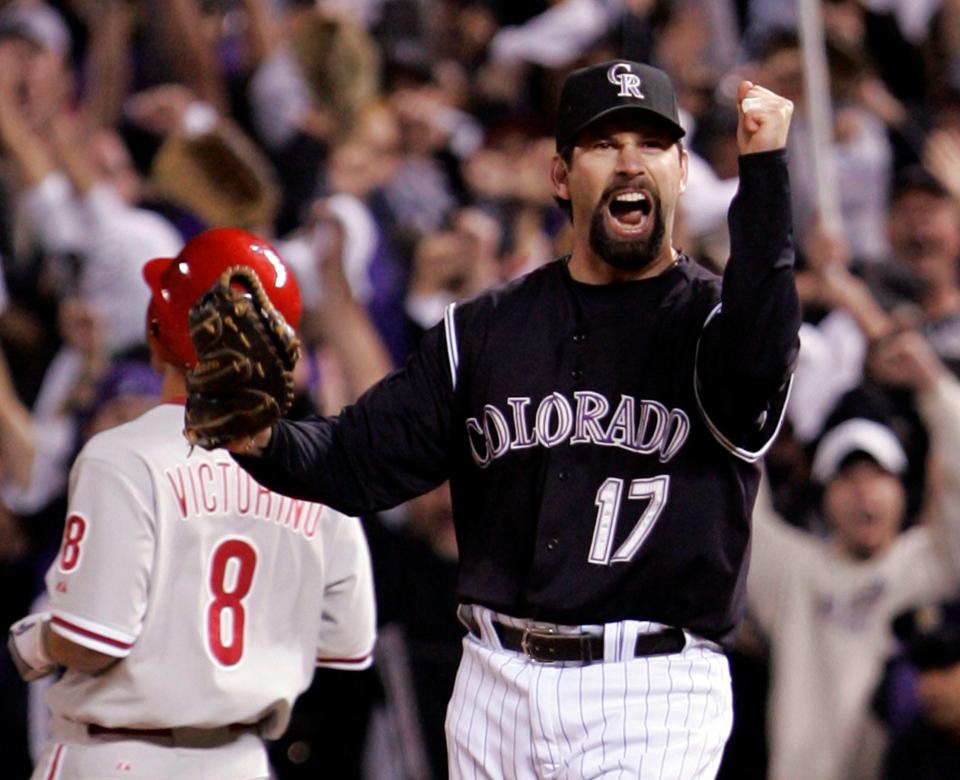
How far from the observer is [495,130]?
875 cm

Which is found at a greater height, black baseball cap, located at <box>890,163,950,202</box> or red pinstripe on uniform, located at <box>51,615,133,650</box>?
black baseball cap, located at <box>890,163,950,202</box>

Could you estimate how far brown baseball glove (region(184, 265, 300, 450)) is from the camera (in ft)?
11.0

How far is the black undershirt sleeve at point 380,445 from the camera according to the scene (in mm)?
3584

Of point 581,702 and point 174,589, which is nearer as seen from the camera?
point 581,702

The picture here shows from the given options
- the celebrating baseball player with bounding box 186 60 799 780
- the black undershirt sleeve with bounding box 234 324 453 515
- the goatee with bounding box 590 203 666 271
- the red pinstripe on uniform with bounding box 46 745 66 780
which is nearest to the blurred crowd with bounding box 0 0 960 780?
the red pinstripe on uniform with bounding box 46 745 66 780

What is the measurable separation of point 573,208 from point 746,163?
1.58 feet

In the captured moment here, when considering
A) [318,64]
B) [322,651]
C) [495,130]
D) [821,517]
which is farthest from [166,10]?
[322,651]

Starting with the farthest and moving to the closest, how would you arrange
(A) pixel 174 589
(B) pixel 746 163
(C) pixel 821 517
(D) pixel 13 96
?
(D) pixel 13 96 → (C) pixel 821 517 → (A) pixel 174 589 → (B) pixel 746 163

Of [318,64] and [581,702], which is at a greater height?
[318,64]

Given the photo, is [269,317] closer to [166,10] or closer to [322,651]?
[322,651]

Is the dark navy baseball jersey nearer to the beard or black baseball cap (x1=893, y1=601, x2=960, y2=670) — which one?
the beard

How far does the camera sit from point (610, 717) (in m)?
3.47

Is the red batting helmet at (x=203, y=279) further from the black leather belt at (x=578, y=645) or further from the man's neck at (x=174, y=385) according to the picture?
the black leather belt at (x=578, y=645)

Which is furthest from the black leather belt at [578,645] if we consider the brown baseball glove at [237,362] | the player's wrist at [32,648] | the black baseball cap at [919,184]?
the black baseball cap at [919,184]
